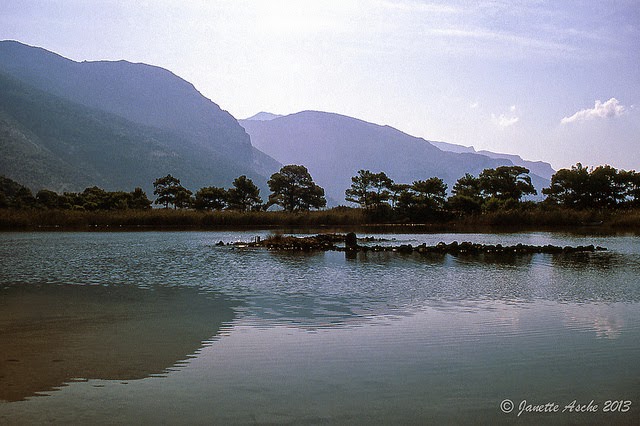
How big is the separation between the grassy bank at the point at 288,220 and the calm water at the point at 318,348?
4816 cm

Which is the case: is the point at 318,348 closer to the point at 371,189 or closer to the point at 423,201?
the point at 423,201

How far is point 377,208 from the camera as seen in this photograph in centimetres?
8075

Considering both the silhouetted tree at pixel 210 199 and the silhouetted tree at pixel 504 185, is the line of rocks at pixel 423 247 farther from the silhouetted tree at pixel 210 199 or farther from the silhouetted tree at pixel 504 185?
the silhouetted tree at pixel 504 185

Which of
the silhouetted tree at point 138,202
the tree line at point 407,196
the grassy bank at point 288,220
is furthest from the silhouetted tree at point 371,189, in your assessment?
Answer: the silhouetted tree at point 138,202

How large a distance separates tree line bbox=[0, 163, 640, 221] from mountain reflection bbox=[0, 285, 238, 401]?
207 ft

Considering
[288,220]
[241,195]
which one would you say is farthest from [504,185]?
[241,195]

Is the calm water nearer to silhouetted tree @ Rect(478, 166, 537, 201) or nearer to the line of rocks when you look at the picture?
Answer: the line of rocks

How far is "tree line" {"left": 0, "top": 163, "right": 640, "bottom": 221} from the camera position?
79750mm

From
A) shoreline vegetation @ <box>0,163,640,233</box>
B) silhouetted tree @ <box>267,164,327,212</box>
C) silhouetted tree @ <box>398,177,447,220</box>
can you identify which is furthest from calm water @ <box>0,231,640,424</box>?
silhouetted tree @ <box>267,164,327,212</box>

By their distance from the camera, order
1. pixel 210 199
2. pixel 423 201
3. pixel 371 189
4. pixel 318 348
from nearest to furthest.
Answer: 1. pixel 318 348
2. pixel 423 201
3. pixel 210 199
4. pixel 371 189

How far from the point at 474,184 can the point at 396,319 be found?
82116 mm

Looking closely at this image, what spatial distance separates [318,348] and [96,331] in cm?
489

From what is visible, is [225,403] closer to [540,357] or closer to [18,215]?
[540,357]

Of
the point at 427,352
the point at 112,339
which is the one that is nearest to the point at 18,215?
the point at 112,339
